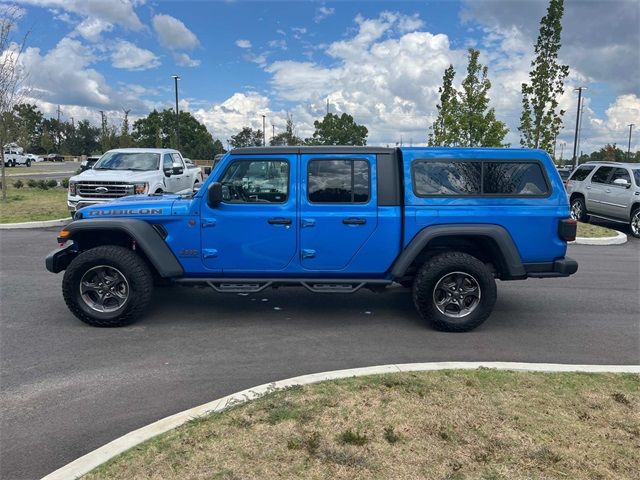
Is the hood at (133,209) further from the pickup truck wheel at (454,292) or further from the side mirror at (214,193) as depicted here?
the pickup truck wheel at (454,292)

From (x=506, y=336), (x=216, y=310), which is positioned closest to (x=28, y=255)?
(x=216, y=310)

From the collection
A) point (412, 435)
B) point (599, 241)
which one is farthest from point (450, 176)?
point (599, 241)

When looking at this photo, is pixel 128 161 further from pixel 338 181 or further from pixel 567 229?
pixel 567 229

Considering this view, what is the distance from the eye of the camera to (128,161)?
13.0 metres

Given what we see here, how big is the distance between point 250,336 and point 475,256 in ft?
8.56

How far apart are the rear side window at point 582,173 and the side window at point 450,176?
441 inches

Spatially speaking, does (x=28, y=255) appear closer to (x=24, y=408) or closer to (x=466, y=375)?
(x=24, y=408)

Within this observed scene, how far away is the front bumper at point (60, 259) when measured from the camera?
5410mm

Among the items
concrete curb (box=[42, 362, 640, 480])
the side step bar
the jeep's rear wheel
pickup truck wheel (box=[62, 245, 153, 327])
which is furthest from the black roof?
the jeep's rear wheel

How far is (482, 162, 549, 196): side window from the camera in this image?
526 cm

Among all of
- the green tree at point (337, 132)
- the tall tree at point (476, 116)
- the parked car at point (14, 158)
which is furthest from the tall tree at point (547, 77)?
the parked car at point (14, 158)

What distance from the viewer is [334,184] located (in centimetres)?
524

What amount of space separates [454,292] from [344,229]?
4.46ft

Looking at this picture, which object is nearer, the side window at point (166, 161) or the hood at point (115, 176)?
the hood at point (115, 176)
